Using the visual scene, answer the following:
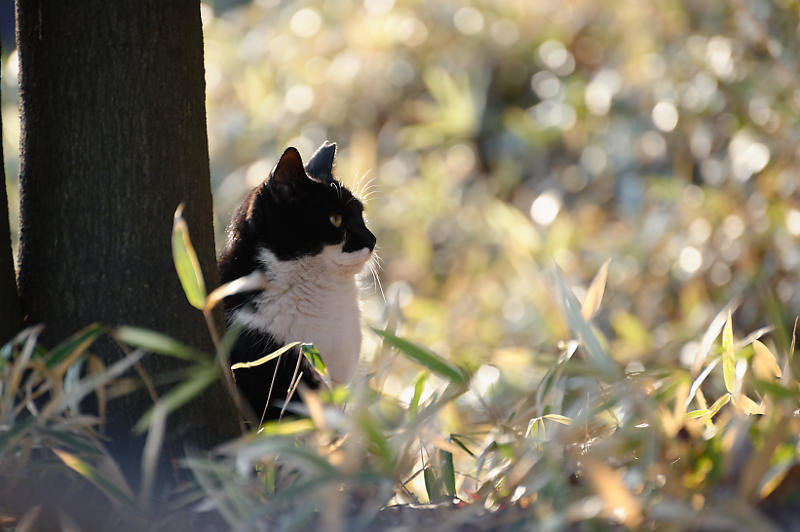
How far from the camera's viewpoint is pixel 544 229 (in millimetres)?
2953

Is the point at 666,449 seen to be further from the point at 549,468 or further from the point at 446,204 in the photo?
the point at 446,204

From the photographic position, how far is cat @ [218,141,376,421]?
55.6 inches

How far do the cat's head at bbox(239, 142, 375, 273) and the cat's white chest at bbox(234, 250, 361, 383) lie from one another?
0.02m

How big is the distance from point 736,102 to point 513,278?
911 millimetres

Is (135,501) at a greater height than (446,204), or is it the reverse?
(135,501)

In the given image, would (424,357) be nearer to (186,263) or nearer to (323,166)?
(186,263)

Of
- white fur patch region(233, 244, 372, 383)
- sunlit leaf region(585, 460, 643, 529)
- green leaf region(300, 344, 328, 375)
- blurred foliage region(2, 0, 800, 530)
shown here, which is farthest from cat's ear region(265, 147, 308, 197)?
sunlit leaf region(585, 460, 643, 529)

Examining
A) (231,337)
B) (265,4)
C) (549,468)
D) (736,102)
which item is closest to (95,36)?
(231,337)

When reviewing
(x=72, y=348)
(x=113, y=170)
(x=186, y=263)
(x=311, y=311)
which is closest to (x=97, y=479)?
(x=72, y=348)

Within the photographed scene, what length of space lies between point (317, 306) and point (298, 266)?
0.25 feet

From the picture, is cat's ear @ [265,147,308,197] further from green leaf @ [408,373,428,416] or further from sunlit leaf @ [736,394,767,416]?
sunlit leaf @ [736,394,767,416]

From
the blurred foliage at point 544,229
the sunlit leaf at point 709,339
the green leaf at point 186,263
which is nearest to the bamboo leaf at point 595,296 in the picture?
the blurred foliage at point 544,229

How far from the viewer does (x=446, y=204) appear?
10.5 ft

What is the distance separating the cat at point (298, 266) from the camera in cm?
141
